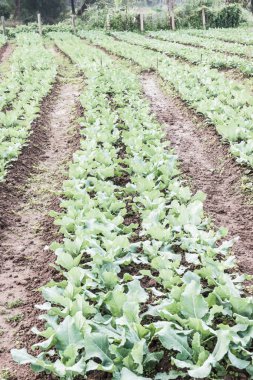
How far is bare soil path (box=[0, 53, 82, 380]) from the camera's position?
4.32m

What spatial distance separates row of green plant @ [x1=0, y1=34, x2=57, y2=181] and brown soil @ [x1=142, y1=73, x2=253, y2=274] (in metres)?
2.96

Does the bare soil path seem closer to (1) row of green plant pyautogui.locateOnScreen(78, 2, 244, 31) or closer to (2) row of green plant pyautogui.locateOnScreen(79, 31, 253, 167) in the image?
(2) row of green plant pyautogui.locateOnScreen(79, 31, 253, 167)

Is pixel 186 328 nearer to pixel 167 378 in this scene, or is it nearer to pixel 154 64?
pixel 167 378

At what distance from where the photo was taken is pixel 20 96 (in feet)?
43.6

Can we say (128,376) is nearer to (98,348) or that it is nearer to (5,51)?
(98,348)

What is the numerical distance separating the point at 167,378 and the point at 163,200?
2.82 m

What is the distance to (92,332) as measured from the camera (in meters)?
3.57

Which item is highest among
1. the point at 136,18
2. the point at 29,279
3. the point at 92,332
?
the point at 136,18

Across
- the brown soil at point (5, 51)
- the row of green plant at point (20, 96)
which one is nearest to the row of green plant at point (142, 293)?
the row of green plant at point (20, 96)

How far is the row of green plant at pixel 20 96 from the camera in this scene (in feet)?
28.5

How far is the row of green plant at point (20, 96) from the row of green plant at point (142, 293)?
2.24m

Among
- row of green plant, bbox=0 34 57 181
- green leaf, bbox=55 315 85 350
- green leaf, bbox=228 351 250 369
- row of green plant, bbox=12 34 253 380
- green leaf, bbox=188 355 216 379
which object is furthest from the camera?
row of green plant, bbox=0 34 57 181

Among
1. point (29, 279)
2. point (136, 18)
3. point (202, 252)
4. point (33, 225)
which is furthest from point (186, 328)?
point (136, 18)

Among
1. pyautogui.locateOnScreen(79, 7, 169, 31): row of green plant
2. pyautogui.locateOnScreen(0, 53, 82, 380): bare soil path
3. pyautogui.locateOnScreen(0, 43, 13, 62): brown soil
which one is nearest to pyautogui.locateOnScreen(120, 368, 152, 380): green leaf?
pyautogui.locateOnScreen(0, 53, 82, 380): bare soil path
